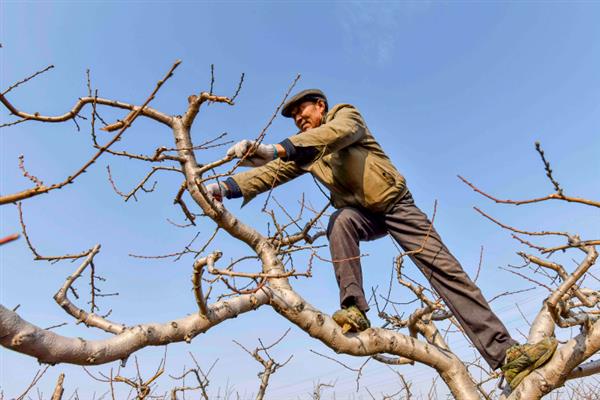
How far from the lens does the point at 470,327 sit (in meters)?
2.95

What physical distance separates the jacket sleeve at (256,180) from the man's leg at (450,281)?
0.92m

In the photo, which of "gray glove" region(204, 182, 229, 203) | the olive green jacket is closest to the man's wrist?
the olive green jacket

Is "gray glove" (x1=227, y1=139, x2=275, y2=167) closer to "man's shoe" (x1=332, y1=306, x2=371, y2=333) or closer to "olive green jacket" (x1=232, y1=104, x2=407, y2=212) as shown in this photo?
"olive green jacket" (x1=232, y1=104, x2=407, y2=212)

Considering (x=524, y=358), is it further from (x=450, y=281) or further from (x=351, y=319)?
(x=351, y=319)

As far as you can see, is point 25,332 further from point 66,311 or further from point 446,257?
point 446,257

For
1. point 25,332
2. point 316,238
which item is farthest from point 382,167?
point 25,332

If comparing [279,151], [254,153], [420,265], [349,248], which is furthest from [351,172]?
[254,153]

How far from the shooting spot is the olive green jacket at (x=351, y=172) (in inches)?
120

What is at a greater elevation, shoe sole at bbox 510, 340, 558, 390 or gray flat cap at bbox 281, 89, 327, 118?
gray flat cap at bbox 281, 89, 327, 118

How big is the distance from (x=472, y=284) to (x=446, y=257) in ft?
0.84

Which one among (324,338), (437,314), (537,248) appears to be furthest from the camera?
(437,314)

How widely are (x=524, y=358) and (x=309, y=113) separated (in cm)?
242

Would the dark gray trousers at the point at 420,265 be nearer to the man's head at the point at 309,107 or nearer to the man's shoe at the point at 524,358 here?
the man's shoe at the point at 524,358

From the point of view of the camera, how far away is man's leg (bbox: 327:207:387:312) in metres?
2.82
